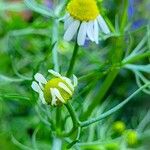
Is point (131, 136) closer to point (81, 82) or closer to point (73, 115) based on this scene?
point (81, 82)

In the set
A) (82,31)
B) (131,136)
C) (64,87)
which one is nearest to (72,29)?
(82,31)

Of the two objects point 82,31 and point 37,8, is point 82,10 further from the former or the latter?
point 37,8

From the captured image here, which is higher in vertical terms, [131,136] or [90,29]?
[90,29]

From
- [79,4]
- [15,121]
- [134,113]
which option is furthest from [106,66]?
[15,121]

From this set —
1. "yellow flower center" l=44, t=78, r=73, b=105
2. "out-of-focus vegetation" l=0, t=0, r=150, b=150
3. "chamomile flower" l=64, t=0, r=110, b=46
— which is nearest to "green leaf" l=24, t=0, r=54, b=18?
"out-of-focus vegetation" l=0, t=0, r=150, b=150

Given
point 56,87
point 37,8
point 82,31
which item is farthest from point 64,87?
point 37,8

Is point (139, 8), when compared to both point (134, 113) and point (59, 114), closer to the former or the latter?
point (134, 113)

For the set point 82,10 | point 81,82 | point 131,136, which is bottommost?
point 131,136

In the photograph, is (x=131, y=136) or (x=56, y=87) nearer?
(x=56, y=87)
